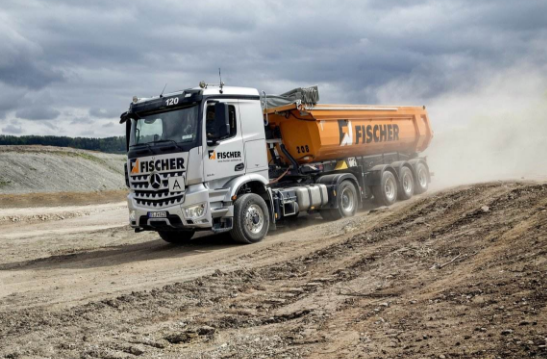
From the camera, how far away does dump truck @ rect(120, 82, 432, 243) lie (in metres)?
10.7

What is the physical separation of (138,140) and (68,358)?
6.61 m

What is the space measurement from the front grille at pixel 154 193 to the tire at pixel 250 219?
→ 4.42 ft

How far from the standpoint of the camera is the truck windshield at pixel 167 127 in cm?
1071

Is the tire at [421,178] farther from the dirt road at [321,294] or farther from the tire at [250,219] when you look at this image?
the tire at [250,219]

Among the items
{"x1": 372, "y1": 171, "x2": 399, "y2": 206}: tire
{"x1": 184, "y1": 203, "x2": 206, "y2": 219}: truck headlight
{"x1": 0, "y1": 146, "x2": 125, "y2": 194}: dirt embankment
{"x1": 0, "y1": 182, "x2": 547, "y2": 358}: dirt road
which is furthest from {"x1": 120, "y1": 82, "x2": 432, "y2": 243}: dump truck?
{"x1": 0, "y1": 146, "x2": 125, "y2": 194}: dirt embankment

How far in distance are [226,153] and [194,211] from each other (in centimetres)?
139

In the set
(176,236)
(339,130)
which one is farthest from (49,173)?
(339,130)

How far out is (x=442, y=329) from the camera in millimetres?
4676

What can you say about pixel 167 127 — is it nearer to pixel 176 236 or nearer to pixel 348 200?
pixel 176 236

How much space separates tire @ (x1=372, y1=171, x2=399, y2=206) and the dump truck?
0.22 metres

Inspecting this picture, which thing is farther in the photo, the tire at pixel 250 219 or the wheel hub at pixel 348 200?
the wheel hub at pixel 348 200

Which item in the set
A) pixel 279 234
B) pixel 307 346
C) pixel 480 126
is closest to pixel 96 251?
pixel 279 234

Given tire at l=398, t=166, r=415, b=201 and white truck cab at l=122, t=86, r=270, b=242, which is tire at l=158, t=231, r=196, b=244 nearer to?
white truck cab at l=122, t=86, r=270, b=242

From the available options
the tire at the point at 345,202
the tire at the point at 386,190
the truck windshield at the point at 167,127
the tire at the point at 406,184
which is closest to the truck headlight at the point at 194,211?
the truck windshield at the point at 167,127
